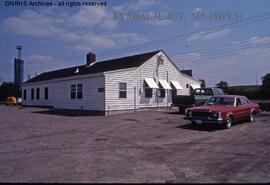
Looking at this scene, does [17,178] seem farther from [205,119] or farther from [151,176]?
[205,119]

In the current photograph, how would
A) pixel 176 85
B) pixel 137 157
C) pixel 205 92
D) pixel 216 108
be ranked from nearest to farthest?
pixel 137 157 → pixel 216 108 → pixel 205 92 → pixel 176 85

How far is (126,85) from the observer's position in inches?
948

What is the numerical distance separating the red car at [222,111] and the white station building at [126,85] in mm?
9379

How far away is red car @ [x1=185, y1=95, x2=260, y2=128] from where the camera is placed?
1367cm

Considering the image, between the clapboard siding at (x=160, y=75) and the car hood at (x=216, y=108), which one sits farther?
the clapboard siding at (x=160, y=75)

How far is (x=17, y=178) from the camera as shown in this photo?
6.24 meters

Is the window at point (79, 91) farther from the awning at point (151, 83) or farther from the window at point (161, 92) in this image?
the window at point (161, 92)

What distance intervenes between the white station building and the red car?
9.38 meters

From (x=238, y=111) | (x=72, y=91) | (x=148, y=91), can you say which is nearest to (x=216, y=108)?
(x=238, y=111)

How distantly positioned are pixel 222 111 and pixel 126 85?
453 inches

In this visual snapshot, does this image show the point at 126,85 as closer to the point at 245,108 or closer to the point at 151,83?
the point at 151,83

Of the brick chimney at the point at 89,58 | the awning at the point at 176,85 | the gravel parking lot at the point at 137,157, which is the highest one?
the brick chimney at the point at 89,58

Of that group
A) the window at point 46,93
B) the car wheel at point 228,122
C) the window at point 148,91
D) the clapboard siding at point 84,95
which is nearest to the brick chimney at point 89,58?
the window at point 46,93

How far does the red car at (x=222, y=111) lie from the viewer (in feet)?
44.9
